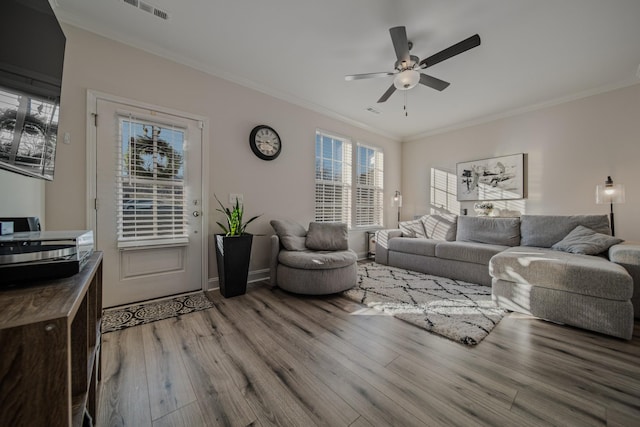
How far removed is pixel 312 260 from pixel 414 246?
6.59ft

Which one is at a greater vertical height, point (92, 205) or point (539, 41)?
point (539, 41)

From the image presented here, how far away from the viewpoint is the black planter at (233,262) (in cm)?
266

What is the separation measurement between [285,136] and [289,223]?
1337 millimetres

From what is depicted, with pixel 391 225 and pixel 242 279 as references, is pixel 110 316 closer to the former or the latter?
pixel 242 279

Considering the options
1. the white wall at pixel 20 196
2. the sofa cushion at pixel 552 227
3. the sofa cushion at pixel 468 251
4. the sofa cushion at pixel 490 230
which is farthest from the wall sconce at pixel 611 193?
the white wall at pixel 20 196

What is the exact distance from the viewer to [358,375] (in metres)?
1.47

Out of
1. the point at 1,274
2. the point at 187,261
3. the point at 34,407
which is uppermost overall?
the point at 1,274

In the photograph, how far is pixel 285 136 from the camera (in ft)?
11.8

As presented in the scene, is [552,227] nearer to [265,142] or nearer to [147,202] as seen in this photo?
[265,142]

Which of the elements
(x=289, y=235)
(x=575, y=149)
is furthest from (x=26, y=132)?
(x=575, y=149)

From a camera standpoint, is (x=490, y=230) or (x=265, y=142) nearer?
(x=265, y=142)

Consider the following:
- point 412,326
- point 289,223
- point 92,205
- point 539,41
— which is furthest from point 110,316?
point 539,41

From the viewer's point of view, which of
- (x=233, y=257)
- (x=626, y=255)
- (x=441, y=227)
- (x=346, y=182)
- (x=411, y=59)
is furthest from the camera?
(x=346, y=182)

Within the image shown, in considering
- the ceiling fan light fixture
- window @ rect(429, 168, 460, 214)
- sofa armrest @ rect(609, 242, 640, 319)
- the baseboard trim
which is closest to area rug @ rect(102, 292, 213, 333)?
the baseboard trim
